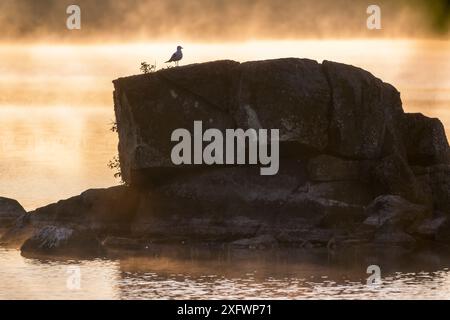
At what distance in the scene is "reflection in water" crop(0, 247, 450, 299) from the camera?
8031cm

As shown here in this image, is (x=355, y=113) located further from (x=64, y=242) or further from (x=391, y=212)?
(x=64, y=242)

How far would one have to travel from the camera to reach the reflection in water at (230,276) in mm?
80312

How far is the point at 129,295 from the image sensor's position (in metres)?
79.8

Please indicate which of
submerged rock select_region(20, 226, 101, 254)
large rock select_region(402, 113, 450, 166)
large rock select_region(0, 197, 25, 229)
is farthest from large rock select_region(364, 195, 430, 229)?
large rock select_region(0, 197, 25, 229)

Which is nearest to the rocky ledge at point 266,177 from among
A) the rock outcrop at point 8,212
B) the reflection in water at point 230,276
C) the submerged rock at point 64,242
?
the submerged rock at point 64,242

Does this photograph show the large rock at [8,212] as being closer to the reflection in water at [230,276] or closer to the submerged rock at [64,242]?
the reflection in water at [230,276]

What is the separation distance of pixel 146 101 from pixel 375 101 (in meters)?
12.0

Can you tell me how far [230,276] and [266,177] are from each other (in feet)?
36.2

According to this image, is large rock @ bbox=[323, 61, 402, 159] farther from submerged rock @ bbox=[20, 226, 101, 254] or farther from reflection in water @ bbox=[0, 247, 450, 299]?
submerged rock @ bbox=[20, 226, 101, 254]

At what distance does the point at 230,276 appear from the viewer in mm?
84188

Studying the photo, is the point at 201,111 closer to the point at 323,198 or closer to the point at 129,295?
the point at 323,198

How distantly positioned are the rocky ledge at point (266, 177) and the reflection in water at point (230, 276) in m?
2.28
